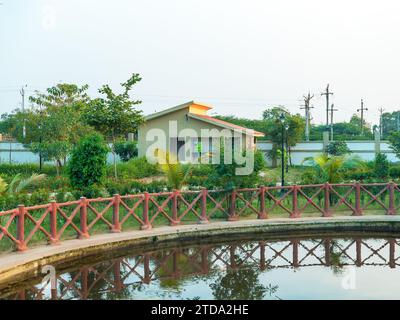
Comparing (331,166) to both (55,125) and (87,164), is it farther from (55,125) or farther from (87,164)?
(55,125)

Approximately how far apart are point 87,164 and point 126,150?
58.3 ft

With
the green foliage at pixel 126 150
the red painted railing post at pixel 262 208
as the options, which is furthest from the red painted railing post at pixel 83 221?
the green foliage at pixel 126 150

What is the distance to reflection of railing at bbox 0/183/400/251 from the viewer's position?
12438 millimetres

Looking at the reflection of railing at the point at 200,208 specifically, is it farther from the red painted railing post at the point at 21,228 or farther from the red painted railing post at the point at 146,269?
the red painted railing post at the point at 146,269

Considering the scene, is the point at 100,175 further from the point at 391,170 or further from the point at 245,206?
the point at 391,170

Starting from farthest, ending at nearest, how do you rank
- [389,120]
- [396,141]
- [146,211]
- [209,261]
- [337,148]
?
[389,120]
[337,148]
[396,141]
[146,211]
[209,261]

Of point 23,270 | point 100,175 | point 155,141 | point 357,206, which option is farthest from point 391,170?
point 23,270

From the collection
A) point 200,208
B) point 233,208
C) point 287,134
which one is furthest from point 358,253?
point 287,134

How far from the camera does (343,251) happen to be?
11.7 meters

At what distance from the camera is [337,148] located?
114 feet

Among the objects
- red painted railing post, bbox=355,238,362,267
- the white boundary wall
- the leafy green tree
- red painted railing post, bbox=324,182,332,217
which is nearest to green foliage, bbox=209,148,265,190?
red painted railing post, bbox=324,182,332,217

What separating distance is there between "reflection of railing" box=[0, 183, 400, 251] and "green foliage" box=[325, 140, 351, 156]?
18370mm

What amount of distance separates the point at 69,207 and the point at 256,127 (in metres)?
36.8

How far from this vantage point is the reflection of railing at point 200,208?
40.8 ft
